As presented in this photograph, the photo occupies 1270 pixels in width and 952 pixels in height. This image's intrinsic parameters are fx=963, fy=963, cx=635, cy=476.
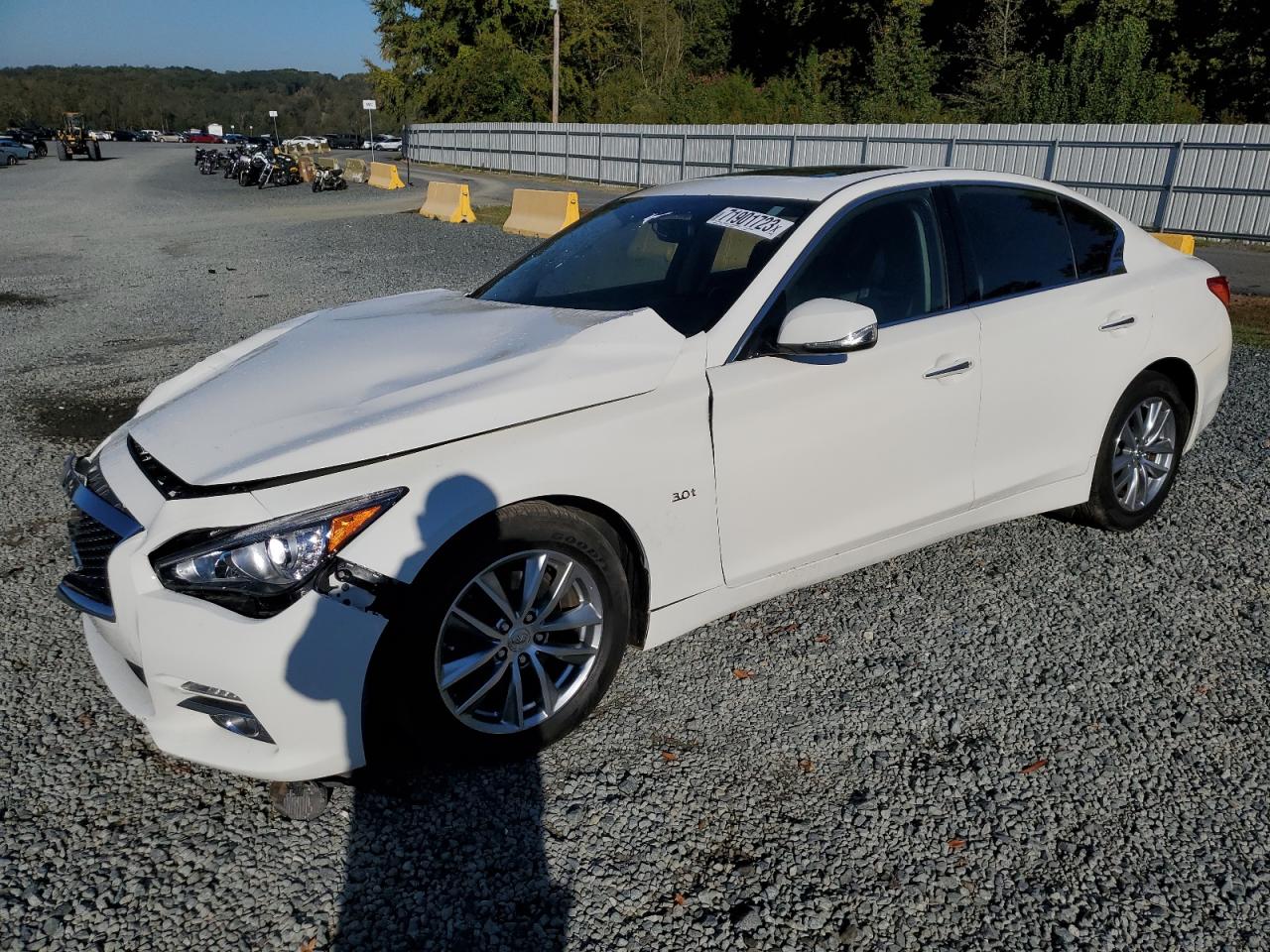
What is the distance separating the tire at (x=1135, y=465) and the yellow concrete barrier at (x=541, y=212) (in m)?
12.6

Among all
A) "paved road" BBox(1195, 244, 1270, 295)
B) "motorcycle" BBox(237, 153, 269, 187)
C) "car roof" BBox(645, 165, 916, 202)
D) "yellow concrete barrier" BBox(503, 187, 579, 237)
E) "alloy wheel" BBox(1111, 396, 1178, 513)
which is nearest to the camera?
"car roof" BBox(645, 165, 916, 202)

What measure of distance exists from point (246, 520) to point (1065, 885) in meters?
2.20

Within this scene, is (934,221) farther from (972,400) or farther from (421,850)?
(421,850)

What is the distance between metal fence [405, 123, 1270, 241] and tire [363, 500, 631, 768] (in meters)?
12.5

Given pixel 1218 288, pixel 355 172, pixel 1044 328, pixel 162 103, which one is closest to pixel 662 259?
pixel 1044 328

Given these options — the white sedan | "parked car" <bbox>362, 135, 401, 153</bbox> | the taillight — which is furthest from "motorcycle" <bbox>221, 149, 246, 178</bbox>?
"parked car" <bbox>362, 135, 401, 153</bbox>

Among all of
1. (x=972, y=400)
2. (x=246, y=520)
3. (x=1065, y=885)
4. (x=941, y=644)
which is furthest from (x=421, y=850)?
(x=972, y=400)

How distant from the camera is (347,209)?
2391cm

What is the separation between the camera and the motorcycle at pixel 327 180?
30766 mm

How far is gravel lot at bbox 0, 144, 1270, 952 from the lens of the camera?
7.48 feet

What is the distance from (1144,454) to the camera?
4.37 meters

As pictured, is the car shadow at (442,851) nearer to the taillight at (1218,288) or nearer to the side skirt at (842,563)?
the side skirt at (842,563)

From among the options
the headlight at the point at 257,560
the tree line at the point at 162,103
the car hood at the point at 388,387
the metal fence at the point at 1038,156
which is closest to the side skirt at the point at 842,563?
the car hood at the point at 388,387

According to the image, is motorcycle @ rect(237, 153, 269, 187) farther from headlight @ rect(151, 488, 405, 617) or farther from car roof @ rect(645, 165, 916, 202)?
headlight @ rect(151, 488, 405, 617)
